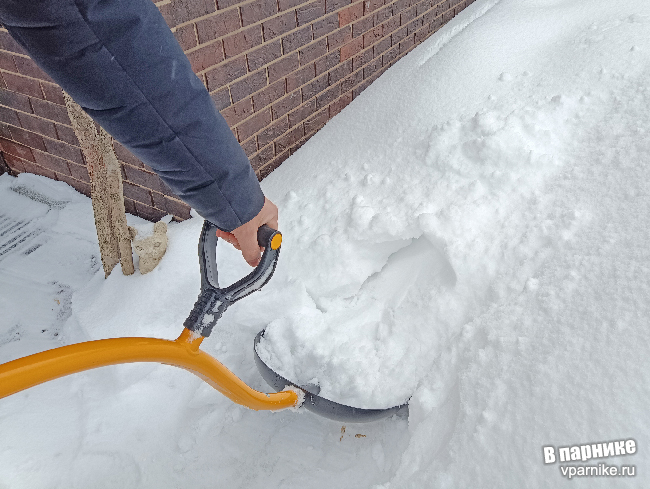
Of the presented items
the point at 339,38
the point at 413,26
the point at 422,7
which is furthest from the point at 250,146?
the point at 422,7

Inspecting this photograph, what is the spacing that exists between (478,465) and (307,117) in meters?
1.87

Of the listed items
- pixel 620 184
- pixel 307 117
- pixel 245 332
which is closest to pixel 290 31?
pixel 307 117

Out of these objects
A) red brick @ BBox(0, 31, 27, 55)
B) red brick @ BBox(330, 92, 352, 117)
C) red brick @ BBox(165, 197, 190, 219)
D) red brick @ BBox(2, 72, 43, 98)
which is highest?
red brick @ BBox(0, 31, 27, 55)

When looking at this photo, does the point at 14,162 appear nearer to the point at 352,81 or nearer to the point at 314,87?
the point at 314,87

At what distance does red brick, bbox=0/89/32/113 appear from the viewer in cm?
216

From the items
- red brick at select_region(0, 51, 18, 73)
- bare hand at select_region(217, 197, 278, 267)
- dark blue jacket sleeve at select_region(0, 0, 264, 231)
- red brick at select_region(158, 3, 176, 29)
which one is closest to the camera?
dark blue jacket sleeve at select_region(0, 0, 264, 231)

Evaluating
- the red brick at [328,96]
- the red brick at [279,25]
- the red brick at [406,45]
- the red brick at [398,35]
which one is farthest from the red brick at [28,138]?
the red brick at [406,45]

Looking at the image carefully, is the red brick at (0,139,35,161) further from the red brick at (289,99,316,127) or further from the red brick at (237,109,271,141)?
the red brick at (289,99,316,127)

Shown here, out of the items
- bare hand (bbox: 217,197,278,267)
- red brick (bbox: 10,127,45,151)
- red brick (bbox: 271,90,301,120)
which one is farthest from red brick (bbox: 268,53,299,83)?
red brick (bbox: 10,127,45,151)

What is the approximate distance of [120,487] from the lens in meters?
1.39

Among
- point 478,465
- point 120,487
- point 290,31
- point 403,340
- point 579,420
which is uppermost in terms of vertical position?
point 290,31

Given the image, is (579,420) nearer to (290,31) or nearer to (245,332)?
(245,332)

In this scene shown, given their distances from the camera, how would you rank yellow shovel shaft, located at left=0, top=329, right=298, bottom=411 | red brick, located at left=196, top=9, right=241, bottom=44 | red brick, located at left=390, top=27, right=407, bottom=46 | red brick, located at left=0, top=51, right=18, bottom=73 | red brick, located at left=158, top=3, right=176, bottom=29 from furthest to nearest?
red brick, located at left=390, top=27, right=407, bottom=46 < red brick, located at left=0, top=51, right=18, bottom=73 < red brick, located at left=196, top=9, right=241, bottom=44 < red brick, located at left=158, top=3, right=176, bottom=29 < yellow shovel shaft, located at left=0, top=329, right=298, bottom=411

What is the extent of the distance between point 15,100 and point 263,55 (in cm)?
131
